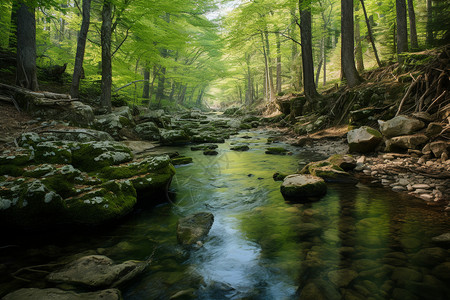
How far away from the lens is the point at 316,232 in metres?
3.20

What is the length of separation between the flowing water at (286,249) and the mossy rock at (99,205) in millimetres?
221

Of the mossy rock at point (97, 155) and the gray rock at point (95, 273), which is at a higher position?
the mossy rock at point (97, 155)

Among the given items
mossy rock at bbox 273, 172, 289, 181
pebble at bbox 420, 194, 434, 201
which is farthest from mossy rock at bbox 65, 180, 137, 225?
pebble at bbox 420, 194, 434, 201

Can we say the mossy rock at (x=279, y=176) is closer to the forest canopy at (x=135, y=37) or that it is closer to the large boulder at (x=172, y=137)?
the forest canopy at (x=135, y=37)

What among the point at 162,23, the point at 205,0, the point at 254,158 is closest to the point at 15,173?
the point at 254,158

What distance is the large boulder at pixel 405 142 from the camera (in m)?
5.09

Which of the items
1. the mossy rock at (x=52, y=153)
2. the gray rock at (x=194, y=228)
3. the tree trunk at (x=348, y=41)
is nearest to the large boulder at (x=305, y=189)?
the gray rock at (x=194, y=228)

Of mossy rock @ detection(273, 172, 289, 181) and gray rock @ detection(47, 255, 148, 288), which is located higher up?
mossy rock @ detection(273, 172, 289, 181)

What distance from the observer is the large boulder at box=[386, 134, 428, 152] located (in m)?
5.09

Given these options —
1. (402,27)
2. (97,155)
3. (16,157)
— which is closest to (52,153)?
(16,157)

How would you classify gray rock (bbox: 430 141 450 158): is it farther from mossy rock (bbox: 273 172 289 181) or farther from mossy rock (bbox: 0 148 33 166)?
mossy rock (bbox: 0 148 33 166)

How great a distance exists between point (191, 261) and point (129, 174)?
246cm

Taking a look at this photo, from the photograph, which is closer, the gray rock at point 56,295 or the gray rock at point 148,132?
the gray rock at point 56,295

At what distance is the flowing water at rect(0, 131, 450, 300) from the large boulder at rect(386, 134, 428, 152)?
1.79m
